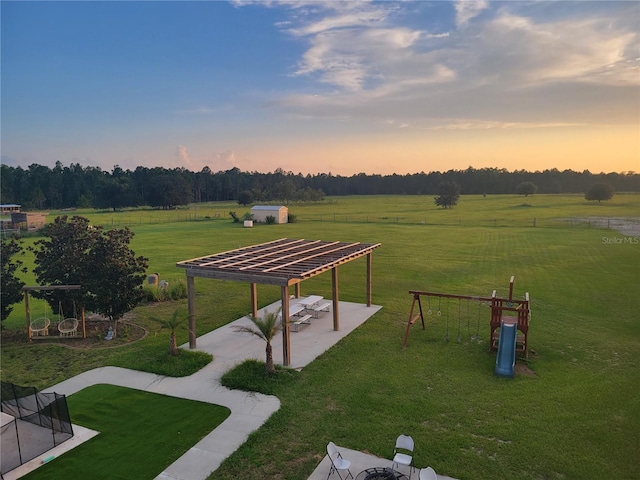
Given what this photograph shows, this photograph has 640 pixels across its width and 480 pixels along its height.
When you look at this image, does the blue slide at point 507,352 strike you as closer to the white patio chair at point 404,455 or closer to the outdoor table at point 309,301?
the white patio chair at point 404,455

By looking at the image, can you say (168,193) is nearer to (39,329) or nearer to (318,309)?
(39,329)

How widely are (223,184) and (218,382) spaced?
120 metres

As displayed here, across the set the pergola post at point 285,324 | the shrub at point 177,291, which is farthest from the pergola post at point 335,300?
the shrub at point 177,291

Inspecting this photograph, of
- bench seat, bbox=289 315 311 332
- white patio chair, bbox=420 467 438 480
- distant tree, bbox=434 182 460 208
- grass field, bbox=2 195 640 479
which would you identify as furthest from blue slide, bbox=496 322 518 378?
distant tree, bbox=434 182 460 208

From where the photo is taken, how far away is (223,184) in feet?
417

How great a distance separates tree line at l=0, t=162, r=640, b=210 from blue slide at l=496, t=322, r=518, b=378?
88944mm

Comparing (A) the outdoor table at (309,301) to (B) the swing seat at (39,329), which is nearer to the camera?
(B) the swing seat at (39,329)

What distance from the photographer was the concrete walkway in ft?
27.1

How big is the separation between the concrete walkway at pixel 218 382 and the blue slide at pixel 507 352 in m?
4.93

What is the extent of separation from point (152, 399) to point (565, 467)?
8778 mm

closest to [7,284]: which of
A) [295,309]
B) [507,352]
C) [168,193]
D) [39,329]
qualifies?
[39,329]

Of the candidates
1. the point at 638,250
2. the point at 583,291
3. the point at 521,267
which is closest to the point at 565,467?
the point at 583,291

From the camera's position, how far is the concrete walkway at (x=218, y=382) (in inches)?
325

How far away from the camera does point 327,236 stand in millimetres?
40281
